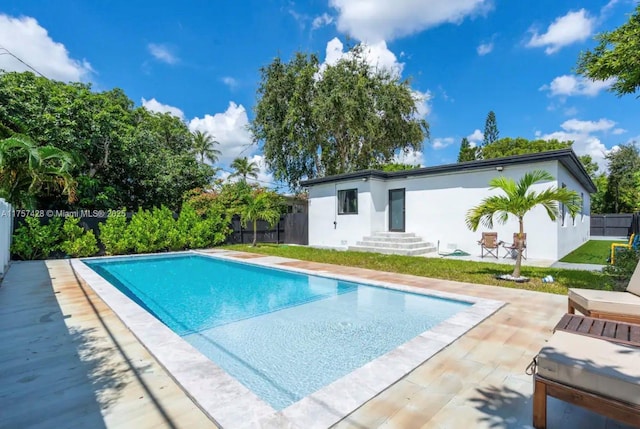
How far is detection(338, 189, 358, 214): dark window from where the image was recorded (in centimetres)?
1416

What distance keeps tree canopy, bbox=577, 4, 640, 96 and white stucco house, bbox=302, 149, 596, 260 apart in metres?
4.30

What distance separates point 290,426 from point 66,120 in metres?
17.7

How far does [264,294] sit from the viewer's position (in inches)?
282

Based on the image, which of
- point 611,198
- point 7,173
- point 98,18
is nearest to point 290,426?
point 7,173

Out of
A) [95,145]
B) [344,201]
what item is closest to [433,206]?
[344,201]

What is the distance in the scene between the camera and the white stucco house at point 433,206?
33.1ft

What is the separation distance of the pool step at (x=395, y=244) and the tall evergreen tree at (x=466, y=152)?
3143cm

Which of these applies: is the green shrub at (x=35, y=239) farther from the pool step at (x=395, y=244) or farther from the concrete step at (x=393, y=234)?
the concrete step at (x=393, y=234)

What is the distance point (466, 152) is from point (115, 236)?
42.2 meters

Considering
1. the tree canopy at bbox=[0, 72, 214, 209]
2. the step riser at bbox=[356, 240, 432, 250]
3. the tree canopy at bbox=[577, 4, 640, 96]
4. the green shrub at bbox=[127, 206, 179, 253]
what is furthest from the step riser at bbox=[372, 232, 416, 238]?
the tree canopy at bbox=[0, 72, 214, 209]

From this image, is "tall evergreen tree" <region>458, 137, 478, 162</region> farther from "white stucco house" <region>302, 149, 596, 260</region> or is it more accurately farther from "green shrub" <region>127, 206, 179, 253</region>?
"green shrub" <region>127, 206, 179, 253</region>

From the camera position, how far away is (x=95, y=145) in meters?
16.4

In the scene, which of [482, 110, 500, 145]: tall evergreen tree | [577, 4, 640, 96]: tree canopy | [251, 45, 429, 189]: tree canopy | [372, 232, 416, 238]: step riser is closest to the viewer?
[577, 4, 640, 96]: tree canopy

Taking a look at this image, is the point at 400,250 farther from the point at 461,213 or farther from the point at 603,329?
the point at 603,329
